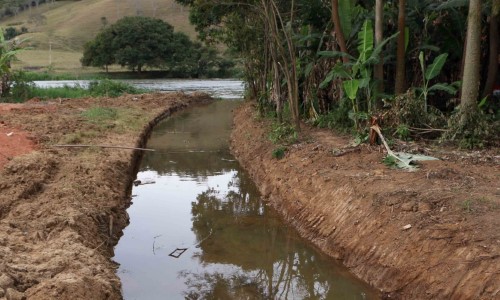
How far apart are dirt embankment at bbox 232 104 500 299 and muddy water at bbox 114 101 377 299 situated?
34 cm

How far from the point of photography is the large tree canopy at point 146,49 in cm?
5331

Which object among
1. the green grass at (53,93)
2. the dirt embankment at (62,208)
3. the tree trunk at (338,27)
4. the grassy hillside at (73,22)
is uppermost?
the grassy hillside at (73,22)

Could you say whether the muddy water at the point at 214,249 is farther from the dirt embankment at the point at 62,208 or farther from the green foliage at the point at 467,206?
the green foliage at the point at 467,206

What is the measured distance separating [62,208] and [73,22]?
99.4m

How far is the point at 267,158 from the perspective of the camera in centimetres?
1193

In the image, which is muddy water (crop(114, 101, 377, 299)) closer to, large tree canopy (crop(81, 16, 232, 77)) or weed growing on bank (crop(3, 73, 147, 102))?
weed growing on bank (crop(3, 73, 147, 102))

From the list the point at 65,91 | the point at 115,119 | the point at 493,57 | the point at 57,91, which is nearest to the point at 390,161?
the point at 493,57

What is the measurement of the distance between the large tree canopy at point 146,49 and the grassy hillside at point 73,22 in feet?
48.4

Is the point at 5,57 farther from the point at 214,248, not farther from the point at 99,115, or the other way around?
the point at 214,248

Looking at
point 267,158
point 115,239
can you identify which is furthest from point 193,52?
point 115,239

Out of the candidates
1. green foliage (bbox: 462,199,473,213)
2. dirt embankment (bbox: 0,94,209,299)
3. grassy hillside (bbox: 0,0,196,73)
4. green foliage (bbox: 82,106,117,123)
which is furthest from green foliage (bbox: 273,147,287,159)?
grassy hillside (bbox: 0,0,196,73)

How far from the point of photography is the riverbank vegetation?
33.6 feet

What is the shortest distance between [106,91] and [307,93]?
20.3m

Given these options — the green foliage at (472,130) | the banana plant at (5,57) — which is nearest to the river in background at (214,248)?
the green foliage at (472,130)
